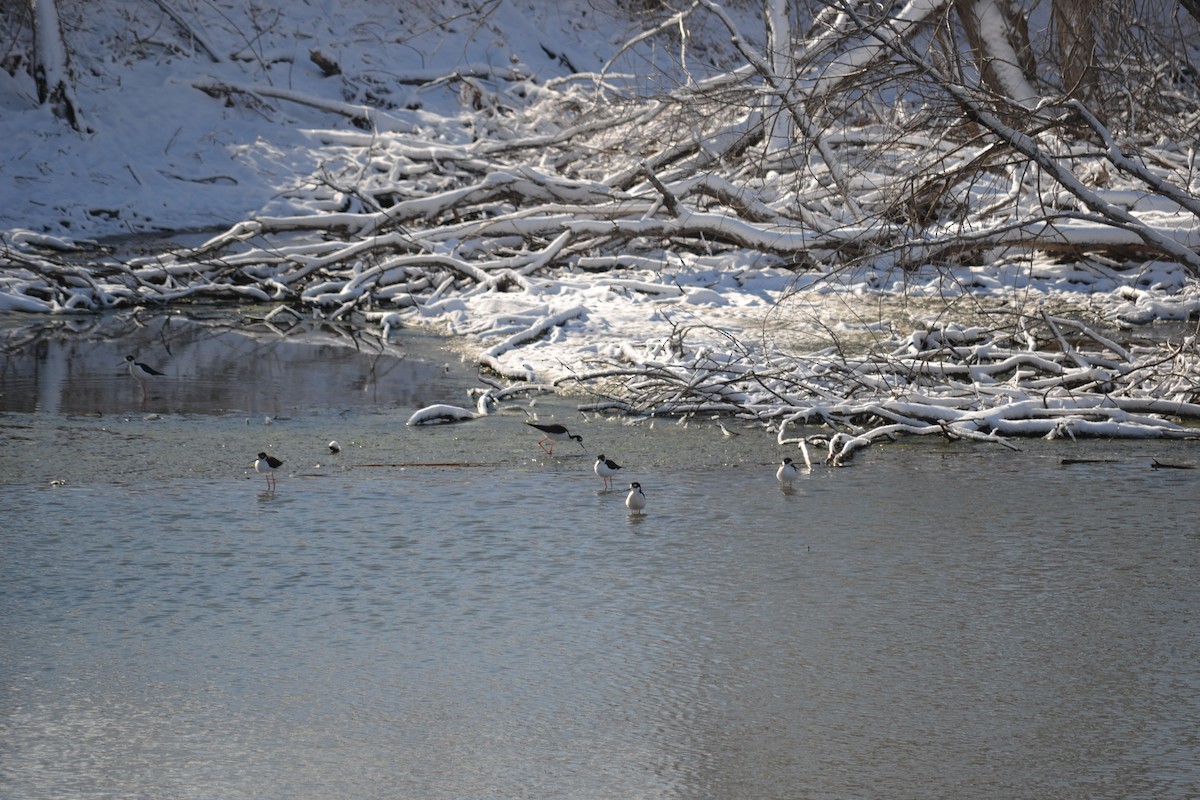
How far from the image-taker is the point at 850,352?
10008 millimetres

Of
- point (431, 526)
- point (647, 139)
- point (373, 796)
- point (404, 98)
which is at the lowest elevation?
point (373, 796)

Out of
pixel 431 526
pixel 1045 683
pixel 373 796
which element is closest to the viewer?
pixel 373 796

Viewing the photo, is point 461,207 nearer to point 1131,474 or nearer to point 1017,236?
point 1017,236

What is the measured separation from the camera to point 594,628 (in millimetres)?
4492

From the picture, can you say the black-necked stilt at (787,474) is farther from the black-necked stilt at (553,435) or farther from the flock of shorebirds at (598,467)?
the black-necked stilt at (553,435)

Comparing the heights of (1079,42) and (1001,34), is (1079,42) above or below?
below

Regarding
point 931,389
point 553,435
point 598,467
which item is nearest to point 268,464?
point 598,467

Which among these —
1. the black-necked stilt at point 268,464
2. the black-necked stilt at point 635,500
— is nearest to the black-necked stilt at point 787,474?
the black-necked stilt at point 635,500

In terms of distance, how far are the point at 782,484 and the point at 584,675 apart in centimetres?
259

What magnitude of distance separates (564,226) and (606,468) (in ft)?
24.5

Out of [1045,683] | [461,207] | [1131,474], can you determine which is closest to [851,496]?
[1131,474]

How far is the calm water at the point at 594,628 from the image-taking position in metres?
3.46

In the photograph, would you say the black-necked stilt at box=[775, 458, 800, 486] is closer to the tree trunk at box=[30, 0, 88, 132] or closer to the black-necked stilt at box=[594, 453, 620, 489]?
the black-necked stilt at box=[594, 453, 620, 489]

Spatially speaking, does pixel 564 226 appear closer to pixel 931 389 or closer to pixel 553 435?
pixel 931 389
